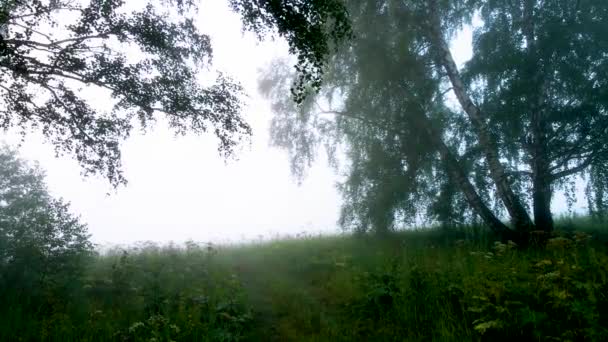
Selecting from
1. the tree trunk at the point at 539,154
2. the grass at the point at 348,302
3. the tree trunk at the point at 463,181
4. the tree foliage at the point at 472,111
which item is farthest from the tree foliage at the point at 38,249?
the tree trunk at the point at 539,154

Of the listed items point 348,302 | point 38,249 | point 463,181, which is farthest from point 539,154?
point 38,249

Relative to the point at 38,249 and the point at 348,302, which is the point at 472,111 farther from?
the point at 38,249

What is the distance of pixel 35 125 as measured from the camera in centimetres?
885

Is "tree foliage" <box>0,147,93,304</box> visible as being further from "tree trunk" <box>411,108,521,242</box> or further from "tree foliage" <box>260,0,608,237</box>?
"tree trunk" <box>411,108,521,242</box>

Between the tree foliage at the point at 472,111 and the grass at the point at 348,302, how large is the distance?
3827 millimetres

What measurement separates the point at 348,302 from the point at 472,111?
7.89 meters

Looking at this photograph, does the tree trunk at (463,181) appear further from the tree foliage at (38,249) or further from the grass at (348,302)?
the tree foliage at (38,249)

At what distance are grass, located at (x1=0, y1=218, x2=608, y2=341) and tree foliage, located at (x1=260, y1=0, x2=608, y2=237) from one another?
12.6ft

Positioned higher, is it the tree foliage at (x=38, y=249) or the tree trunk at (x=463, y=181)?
the tree trunk at (x=463, y=181)

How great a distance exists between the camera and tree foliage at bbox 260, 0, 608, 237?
11.9m

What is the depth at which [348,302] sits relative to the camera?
7.37m

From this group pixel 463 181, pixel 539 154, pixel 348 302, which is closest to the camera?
pixel 348 302

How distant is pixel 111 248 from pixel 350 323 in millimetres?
9544

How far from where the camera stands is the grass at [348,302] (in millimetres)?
4973
